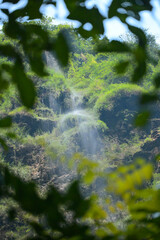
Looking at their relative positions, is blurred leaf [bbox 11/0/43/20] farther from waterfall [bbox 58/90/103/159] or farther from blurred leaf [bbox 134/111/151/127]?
waterfall [bbox 58/90/103/159]

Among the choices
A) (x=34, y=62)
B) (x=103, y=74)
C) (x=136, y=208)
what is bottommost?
(x=103, y=74)

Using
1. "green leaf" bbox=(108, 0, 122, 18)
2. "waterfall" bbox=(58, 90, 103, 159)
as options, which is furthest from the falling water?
"green leaf" bbox=(108, 0, 122, 18)

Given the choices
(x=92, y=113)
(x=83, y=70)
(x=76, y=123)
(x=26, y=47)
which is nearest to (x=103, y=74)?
(x=83, y=70)

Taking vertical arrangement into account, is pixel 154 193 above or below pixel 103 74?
above

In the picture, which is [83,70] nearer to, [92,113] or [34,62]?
[92,113]

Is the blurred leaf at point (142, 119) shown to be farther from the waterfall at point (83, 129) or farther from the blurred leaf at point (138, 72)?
the waterfall at point (83, 129)

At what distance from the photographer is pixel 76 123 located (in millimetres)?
5375

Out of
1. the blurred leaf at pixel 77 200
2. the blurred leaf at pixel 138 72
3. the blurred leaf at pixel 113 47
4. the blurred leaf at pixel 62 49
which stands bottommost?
the blurred leaf at pixel 77 200

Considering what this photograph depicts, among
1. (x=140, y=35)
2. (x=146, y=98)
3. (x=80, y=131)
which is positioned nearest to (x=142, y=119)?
(x=146, y=98)

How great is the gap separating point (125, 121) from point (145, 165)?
17.4 feet

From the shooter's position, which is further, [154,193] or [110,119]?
[110,119]

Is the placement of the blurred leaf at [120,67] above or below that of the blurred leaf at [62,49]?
below

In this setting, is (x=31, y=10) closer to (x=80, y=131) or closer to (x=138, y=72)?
A: (x=138, y=72)

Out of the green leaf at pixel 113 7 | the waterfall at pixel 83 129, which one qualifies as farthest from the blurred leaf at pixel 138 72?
the waterfall at pixel 83 129
